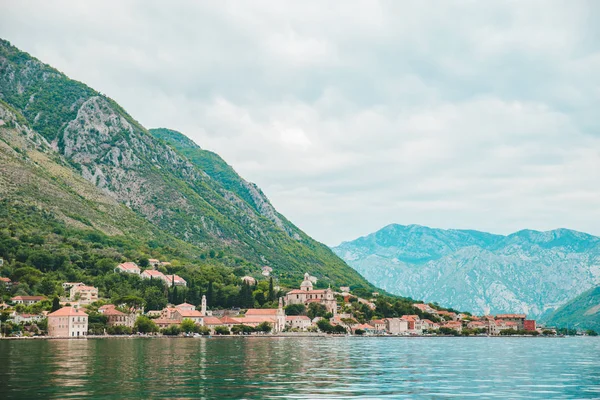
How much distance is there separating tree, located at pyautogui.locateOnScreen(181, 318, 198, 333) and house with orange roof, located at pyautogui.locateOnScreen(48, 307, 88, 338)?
24.4 meters

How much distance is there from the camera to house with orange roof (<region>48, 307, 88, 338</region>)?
493 ft

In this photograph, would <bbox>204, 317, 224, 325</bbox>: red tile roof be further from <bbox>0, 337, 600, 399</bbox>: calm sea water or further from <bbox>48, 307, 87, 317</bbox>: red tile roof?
<bbox>0, 337, 600, 399</bbox>: calm sea water

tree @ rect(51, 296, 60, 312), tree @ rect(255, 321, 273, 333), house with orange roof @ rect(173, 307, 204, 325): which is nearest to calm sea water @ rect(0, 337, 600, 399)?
tree @ rect(51, 296, 60, 312)

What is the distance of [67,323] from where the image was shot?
151375 millimetres

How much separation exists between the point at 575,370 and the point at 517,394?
26.8 m

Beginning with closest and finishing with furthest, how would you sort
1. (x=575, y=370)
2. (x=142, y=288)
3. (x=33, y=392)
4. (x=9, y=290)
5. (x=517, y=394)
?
(x=33, y=392), (x=517, y=394), (x=575, y=370), (x=9, y=290), (x=142, y=288)

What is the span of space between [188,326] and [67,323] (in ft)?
103

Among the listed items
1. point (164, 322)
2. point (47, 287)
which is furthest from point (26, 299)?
point (164, 322)

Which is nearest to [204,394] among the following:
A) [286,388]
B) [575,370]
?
[286,388]

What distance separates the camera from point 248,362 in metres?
75.2

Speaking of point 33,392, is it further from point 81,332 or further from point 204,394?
point 81,332

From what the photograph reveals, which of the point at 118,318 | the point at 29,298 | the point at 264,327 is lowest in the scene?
the point at 264,327

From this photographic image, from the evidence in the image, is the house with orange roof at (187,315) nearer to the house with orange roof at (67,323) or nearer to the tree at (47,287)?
the house with orange roof at (67,323)

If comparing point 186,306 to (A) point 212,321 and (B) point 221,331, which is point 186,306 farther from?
(B) point 221,331
